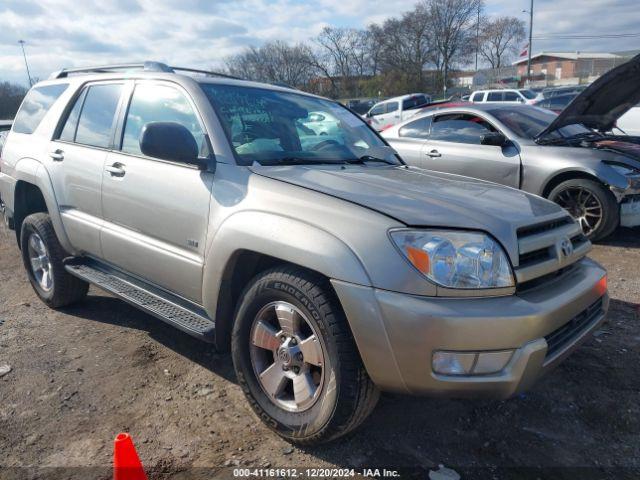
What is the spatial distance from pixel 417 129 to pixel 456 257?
5574mm

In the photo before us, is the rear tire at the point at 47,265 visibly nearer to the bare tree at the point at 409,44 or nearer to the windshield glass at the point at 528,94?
the windshield glass at the point at 528,94

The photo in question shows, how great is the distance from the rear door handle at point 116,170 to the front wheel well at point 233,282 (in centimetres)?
119

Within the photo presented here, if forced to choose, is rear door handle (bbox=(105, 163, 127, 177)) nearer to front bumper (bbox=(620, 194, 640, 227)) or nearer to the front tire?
the front tire

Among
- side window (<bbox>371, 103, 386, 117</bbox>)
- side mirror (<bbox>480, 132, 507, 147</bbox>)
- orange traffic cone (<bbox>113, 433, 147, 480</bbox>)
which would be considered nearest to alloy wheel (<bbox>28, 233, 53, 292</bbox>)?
orange traffic cone (<bbox>113, 433, 147, 480</bbox>)

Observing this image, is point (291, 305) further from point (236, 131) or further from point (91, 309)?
point (91, 309)

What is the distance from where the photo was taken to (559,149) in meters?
6.05

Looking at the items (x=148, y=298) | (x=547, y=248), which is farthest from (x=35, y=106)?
(x=547, y=248)

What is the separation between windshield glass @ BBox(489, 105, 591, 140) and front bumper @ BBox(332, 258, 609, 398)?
15.9 feet

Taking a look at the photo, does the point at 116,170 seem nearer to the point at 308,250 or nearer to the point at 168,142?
the point at 168,142

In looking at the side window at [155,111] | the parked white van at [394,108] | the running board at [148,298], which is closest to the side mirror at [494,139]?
the side window at [155,111]

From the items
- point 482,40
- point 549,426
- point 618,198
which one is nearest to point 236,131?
point 549,426

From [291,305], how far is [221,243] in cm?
54

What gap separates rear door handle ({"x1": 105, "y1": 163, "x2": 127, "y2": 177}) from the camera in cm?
344

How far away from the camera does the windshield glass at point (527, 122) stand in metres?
6.57
